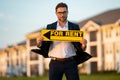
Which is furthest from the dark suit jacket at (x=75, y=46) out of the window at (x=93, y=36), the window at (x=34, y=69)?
the window at (x=34, y=69)

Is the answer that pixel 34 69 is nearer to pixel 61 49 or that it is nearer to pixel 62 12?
pixel 61 49

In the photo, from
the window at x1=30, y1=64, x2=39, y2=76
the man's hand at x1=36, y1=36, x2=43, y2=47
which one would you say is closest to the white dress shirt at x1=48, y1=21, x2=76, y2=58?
the man's hand at x1=36, y1=36, x2=43, y2=47

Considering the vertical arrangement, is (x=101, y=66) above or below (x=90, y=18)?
below

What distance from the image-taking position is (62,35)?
6.39 m

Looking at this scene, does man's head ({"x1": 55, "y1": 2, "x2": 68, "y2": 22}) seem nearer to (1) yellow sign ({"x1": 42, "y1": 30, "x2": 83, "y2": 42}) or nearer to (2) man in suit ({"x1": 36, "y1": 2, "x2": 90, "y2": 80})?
(2) man in suit ({"x1": 36, "y1": 2, "x2": 90, "y2": 80})

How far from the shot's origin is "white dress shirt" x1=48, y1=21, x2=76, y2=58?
6.19 metres

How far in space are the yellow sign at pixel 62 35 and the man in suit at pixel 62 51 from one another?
0.05 metres

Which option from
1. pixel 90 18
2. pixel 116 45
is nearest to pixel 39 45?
pixel 116 45

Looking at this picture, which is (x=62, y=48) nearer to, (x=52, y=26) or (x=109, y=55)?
(x=52, y=26)

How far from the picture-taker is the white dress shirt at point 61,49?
6.19m

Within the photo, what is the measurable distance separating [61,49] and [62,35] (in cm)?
29

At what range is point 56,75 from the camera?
6137 mm

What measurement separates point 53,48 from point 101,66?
63639 mm

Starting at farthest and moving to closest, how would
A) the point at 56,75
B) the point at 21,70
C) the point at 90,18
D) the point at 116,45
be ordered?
the point at 21,70 → the point at 90,18 → the point at 116,45 → the point at 56,75
